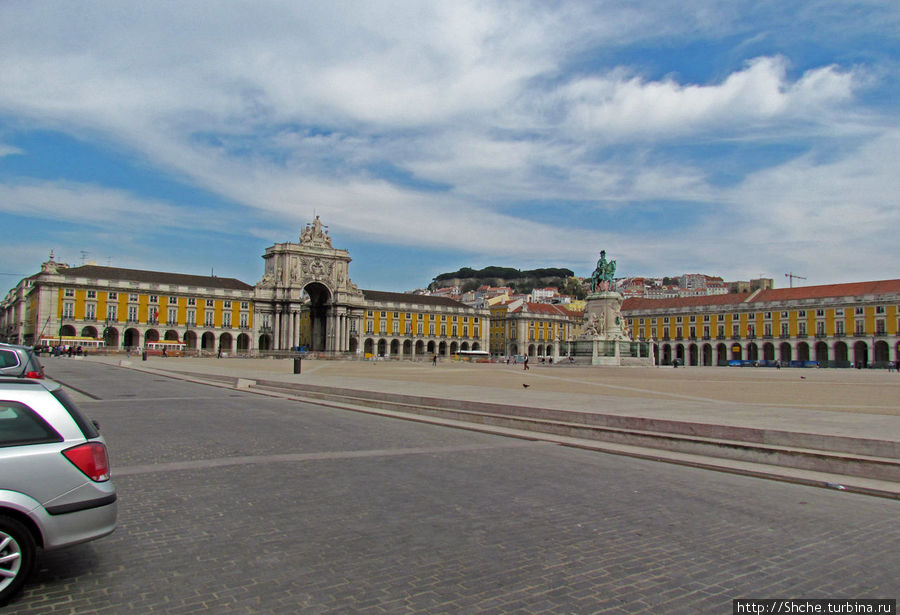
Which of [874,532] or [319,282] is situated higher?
[319,282]

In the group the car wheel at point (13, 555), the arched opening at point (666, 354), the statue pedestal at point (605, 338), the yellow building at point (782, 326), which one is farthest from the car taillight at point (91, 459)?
the arched opening at point (666, 354)

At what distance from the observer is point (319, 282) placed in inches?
4158

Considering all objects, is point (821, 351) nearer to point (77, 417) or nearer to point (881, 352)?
point (881, 352)

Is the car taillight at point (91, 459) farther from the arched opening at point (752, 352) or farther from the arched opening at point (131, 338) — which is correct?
the arched opening at point (752, 352)

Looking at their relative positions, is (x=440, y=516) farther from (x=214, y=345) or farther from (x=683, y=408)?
(x=214, y=345)

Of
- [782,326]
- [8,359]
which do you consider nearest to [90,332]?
[8,359]

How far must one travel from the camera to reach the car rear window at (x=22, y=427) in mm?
4359

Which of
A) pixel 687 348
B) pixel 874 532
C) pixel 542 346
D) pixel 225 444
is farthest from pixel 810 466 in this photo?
pixel 542 346

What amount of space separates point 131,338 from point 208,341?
10.7m

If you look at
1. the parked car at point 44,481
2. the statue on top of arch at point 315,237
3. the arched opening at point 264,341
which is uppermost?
the statue on top of arch at point 315,237

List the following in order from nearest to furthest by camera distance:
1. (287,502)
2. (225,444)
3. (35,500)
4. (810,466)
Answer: (35,500) → (287,502) → (810,466) → (225,444)

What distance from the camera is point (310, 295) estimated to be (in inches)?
4377

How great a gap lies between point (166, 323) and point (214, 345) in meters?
7.98

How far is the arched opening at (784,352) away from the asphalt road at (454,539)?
322 ft
